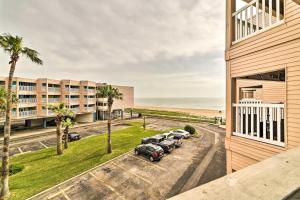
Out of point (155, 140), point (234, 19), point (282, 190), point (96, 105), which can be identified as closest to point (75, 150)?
point (155, 140)

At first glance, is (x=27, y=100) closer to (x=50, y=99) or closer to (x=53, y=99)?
(x=50, y=99)

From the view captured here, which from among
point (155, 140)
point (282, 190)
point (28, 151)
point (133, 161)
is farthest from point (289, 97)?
point (28, 151)

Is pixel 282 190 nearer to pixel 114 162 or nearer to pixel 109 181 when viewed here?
pixel 109 181

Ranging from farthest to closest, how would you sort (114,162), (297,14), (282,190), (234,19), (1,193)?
(114,162) → (1,193) → (234,19) → (297,14) → (282,190)

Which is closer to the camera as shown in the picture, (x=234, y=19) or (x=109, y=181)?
(x=234, y=19)

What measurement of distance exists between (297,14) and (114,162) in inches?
759

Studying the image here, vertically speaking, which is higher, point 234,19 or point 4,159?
point 234,19

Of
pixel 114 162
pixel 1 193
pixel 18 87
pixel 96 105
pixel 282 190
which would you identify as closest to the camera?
pixel 282 190

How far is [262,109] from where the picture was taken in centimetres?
812

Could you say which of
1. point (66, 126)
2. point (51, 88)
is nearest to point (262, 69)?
point (66, 126)

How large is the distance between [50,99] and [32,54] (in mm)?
30548

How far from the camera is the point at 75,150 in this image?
80.5ft

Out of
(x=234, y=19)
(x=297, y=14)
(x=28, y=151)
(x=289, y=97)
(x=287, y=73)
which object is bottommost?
(x=28, y=151)

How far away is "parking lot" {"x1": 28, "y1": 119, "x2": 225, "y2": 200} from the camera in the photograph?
44.1 feet
